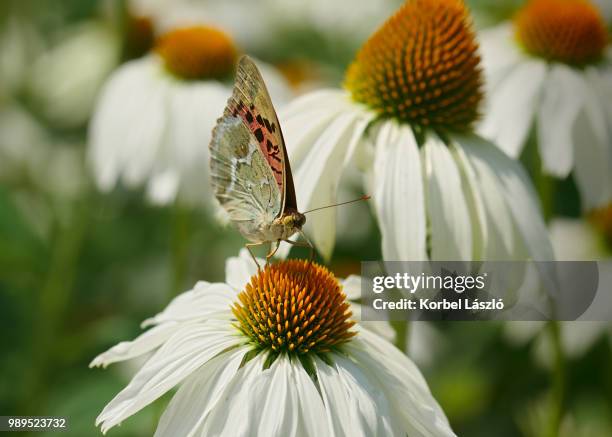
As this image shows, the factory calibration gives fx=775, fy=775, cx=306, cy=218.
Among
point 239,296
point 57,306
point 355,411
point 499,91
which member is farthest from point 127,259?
point 355,411

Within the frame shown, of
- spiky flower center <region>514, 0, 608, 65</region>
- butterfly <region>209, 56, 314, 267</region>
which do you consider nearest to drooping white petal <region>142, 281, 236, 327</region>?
butterfly <region>209, 56, 314, 267</region>

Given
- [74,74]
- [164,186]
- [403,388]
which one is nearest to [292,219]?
[403,388]

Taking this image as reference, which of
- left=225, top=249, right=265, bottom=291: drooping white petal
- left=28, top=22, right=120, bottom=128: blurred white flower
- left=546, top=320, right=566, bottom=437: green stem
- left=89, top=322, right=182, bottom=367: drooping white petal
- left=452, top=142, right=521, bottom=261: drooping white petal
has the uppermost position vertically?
left=28, top=22, right=120, bottom=128: blurred white flower

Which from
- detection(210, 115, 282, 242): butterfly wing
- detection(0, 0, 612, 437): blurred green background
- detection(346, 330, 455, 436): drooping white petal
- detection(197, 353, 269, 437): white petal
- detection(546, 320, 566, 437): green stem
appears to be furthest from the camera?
detection(0, 0, 612, 437): blurred green background

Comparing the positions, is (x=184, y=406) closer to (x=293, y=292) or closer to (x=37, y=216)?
(x=293, y=292)

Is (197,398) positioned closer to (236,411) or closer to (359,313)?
(236,411)

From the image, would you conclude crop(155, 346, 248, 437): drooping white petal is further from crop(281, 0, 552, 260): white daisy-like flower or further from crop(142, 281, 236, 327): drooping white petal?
crop(281, 0, 552, 260): white daisy-like flower
